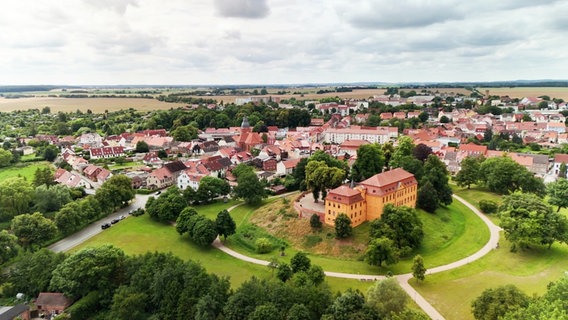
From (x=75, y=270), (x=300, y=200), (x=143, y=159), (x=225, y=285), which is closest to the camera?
(x=225, y=285)

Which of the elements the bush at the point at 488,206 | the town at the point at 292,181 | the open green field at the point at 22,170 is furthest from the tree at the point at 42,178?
the bush at the point at 488,206

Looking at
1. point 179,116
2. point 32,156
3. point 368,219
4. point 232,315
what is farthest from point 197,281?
point 179,116

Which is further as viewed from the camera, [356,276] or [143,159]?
[143,159]

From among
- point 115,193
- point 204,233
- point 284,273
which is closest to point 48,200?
point 115,193

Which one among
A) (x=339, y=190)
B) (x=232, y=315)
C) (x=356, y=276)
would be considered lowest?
(x=356, y=276)

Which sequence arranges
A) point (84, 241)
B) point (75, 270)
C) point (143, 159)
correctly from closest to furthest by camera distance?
1. point (75, 270)
2. point (84, 241)
3. point (143, 159)

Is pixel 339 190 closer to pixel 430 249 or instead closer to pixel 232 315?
pixel 430 249

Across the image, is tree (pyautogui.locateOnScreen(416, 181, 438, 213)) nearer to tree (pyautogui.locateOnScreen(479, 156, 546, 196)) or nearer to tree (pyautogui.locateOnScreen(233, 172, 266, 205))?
tree (pyautogui.locateOnScreen(479, 156, 546, 196))
